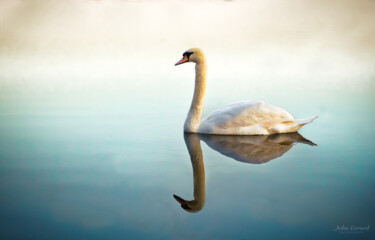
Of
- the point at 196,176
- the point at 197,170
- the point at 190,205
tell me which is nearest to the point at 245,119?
the point at 197,170

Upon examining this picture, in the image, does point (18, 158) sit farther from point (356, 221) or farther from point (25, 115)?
point (356, 221)

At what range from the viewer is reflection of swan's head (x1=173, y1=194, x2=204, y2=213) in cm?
318

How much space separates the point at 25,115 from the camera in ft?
24.5

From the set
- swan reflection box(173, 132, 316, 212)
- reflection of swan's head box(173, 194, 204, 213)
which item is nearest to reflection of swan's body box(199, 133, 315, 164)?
swan reflection box(173, 132, 316, 212)

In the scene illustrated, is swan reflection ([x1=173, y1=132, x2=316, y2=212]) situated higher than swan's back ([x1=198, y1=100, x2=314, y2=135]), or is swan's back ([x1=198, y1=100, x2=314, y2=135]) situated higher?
swan's back ([x1=198, y1=100, x2=314, y2=135])

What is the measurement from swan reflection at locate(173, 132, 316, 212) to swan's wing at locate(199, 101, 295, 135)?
96mm

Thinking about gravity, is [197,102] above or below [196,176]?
above

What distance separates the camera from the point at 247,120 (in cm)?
560

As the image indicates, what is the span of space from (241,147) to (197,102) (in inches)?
47.4

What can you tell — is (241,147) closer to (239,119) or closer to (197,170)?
(239,119)

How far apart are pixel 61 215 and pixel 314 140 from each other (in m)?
3.62

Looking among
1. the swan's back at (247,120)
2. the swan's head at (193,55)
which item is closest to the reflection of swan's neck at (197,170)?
the swan's back at (247,120)

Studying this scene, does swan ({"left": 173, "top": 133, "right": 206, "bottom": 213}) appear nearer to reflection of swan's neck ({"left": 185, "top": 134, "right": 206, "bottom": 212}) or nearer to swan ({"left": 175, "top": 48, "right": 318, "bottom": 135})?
reflection of swan's neck ({"left": 185, "top": 134, "right": 206, "bottom": 212})

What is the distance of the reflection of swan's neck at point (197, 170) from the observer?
331cm
